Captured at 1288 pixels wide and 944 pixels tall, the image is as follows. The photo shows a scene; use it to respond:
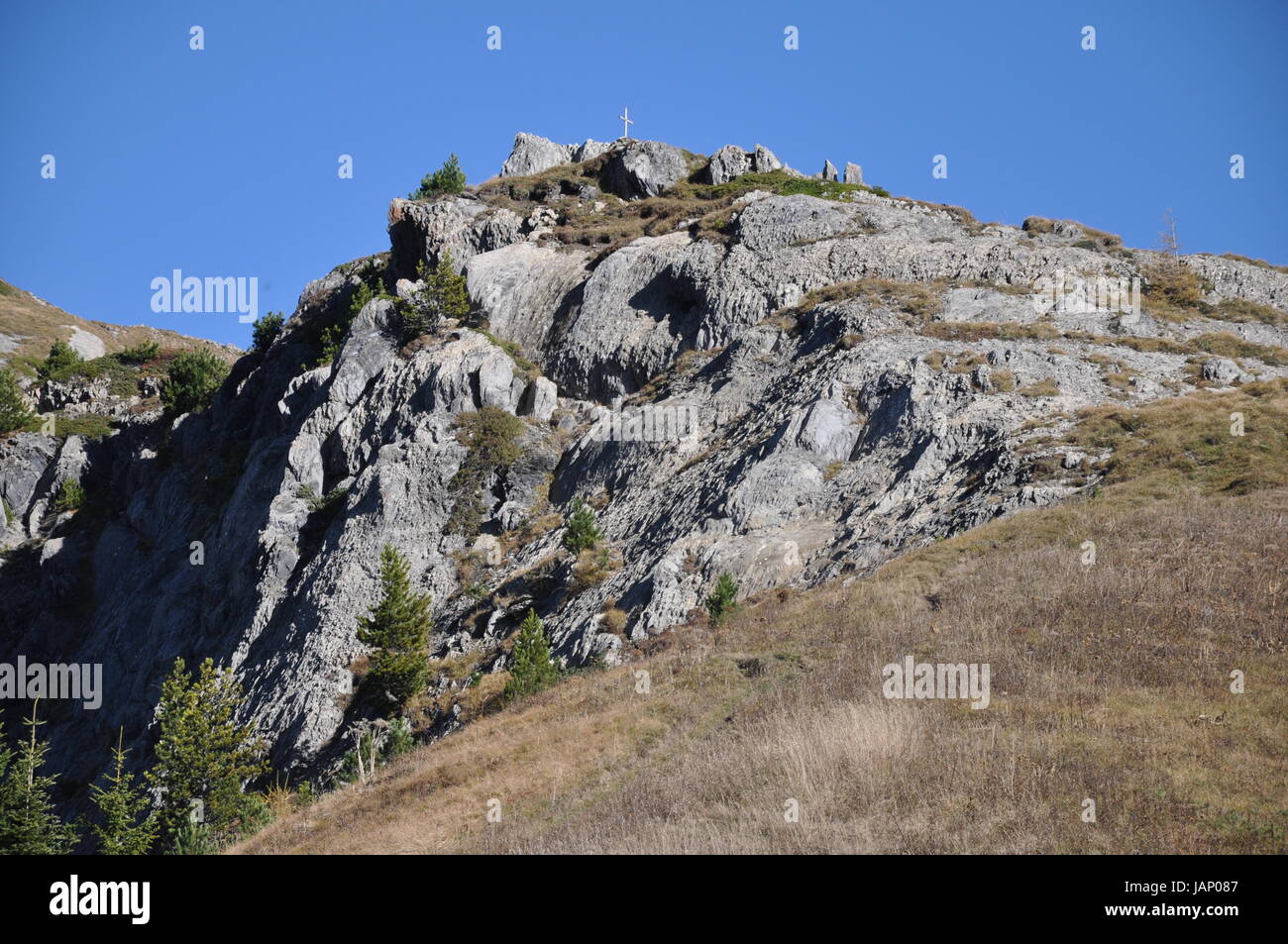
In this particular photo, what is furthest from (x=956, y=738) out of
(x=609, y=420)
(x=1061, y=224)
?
(x=1061, y=224)

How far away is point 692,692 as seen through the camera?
59.3 feet

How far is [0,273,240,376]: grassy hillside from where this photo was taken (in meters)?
82.7

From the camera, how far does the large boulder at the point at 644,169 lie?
63656mm

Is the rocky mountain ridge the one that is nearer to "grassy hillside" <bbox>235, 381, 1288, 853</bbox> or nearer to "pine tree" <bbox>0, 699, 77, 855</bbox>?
"grassy hillside" <bbox>235, 381, 1288, 853</bbox>

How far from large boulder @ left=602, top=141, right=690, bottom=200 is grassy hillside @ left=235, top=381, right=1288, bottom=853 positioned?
45.8 metres

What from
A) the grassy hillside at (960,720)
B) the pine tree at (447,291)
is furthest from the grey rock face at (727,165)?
the grassy hillside at (960,720)

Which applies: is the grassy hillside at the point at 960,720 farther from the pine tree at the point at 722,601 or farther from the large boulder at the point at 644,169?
the large boulder at the point at 644,169

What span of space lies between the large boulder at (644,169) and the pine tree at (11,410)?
49.5 metres

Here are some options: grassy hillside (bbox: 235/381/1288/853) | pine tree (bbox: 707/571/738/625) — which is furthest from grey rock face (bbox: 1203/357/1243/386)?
pine tree (bbox: 707/571/738/625)

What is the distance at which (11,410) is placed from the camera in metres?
66.9

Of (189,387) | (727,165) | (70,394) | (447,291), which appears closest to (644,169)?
(727,165)

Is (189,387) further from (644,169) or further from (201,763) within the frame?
(201,763)
